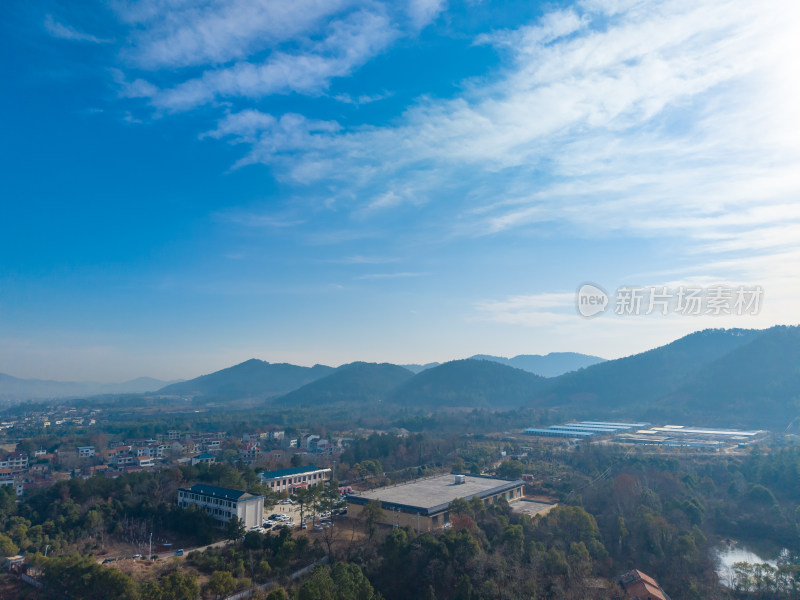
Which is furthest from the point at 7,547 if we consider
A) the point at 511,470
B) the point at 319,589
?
the point at 511,470

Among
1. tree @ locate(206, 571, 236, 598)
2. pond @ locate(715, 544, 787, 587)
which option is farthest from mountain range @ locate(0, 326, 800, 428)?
tree @ locate(206, 571, 236, 598)

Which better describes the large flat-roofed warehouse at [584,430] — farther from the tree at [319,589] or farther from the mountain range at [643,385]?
the tree at [319,589]

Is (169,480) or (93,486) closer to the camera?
(93,486)

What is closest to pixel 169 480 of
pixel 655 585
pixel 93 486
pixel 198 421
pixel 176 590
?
pixel 93 486

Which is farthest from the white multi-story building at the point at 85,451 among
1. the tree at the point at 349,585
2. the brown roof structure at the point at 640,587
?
the brown roof structure at the point at 640,587

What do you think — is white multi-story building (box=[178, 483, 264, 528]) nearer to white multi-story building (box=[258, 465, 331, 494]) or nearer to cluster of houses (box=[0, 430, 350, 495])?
white multi-story building (box=[258, 465, 331, 494])

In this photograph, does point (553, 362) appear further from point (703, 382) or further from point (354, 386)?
point (703, 382)

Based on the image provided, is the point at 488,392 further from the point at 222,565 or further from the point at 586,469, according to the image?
the point at 222,565
